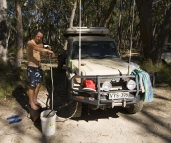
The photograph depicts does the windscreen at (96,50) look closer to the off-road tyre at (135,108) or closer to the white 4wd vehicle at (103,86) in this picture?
the white 4wd vehicle at (103,86)

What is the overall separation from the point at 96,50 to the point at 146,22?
4095 millimetres

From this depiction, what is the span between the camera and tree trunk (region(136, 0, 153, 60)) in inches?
319

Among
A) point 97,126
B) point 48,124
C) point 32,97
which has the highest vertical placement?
point 32,97

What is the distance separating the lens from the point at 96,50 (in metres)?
5.35

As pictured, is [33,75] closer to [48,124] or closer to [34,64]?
[34,64]

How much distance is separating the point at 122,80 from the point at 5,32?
21.4 ft

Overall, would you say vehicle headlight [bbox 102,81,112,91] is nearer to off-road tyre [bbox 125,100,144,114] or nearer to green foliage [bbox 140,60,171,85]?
off-road tyre [bbox 125,100,144,114]

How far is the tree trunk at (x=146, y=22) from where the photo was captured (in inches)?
319

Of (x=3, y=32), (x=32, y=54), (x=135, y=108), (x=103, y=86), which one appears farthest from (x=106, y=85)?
(x=3, y=32)

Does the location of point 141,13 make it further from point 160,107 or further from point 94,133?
point 94,133

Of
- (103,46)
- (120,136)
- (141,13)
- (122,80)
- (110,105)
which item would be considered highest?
(141,13)

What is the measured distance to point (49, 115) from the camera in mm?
3912

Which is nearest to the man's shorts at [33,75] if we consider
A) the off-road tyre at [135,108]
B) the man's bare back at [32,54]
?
the man's bare back at [32,54]

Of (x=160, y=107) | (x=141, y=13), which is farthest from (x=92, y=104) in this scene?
(x=141, y=13)
